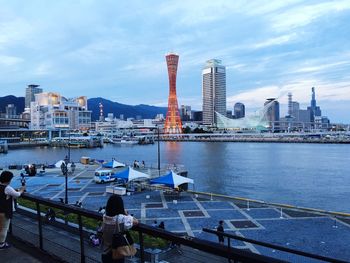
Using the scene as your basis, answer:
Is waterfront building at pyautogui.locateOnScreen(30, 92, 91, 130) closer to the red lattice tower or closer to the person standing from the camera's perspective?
the red lattice tower

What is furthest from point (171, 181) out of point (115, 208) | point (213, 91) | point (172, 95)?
point (213, 91)

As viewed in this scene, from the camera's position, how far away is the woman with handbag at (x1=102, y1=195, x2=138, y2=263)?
243cm

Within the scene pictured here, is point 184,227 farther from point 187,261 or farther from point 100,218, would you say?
point 100,218

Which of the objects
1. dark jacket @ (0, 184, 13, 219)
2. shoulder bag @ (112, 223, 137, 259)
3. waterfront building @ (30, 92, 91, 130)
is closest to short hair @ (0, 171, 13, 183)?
dark jacket @ (0, 184, 13, 219)

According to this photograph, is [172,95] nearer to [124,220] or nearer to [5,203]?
[5,203]

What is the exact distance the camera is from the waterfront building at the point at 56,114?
122 meters

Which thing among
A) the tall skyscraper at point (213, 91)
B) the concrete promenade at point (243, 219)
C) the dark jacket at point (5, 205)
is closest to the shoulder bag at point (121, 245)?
the dark jacket at point (5, 205)

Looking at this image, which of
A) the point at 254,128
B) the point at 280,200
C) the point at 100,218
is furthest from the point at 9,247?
the point at 254,128

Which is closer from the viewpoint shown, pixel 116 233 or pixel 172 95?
pixel 116 233

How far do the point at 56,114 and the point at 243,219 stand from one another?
118 metres

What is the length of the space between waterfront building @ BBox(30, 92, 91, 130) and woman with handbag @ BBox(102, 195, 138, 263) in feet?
397

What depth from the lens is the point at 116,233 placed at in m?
2.45

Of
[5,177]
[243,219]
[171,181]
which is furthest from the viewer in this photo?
[171,181]

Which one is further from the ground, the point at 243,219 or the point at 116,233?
the point at 116,233
